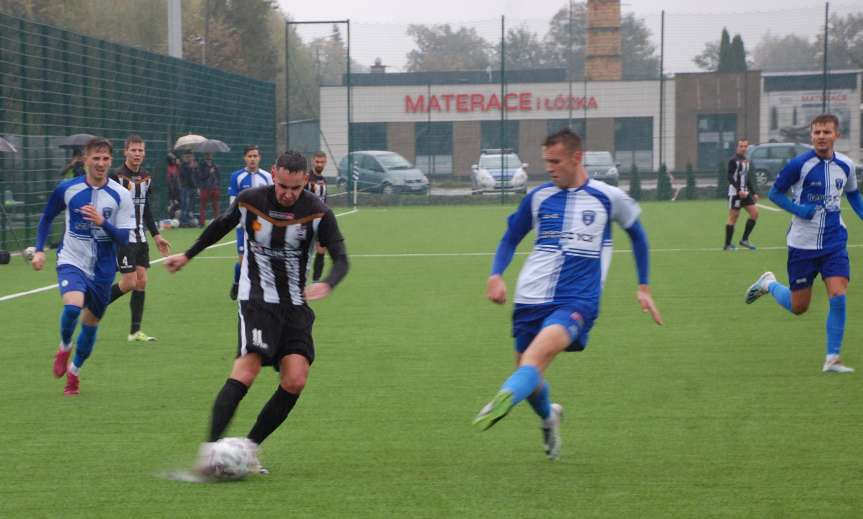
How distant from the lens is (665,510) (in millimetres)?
5637

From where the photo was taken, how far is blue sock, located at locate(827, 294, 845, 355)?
944 cm

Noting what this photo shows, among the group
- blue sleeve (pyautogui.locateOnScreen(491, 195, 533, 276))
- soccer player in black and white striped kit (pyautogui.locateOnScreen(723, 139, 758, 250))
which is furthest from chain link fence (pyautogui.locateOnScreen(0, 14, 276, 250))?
blue sleeve (pyautogui.locateOnScreen(491, 195, 533, 276))

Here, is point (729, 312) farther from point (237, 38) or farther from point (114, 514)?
point (237, 38)

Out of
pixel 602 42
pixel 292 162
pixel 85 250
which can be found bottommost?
pixel 85 250

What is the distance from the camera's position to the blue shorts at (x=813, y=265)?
372 inches

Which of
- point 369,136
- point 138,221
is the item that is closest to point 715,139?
point 369,136

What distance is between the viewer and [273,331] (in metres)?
6.34

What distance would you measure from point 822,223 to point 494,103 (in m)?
34.6

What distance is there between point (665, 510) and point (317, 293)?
1950mm

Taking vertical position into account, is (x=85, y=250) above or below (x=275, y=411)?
above

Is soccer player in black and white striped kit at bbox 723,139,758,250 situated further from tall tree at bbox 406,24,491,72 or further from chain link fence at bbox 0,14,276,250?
tall tree at bbox 406,24,491,72

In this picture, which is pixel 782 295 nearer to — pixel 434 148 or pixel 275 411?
pixel 275 411

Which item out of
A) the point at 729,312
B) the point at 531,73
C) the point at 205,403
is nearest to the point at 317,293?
the point at 205,403

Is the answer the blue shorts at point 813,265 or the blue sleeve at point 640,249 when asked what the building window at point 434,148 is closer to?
the blue shorts at point 813,265
